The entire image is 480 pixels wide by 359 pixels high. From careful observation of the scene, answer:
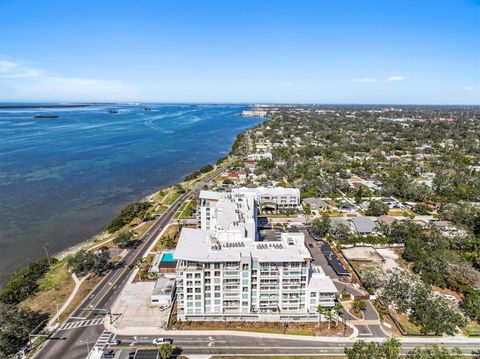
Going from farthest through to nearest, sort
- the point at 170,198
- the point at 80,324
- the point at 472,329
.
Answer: the point at 170,198, the point at 80,324, the point at 472,329

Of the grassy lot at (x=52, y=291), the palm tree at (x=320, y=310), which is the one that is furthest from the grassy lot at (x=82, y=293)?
the palm tree at (x=320, y=310)

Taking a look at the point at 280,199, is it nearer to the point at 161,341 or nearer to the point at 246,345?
the point at 246,345

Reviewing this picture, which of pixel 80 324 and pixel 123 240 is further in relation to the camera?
pixel 123 240

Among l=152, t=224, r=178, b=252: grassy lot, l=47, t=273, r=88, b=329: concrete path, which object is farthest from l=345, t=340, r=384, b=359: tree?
l=152, t=224, r=178, b=252: grassy lot

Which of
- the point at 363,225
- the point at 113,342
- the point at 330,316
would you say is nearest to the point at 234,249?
the point at 330,316

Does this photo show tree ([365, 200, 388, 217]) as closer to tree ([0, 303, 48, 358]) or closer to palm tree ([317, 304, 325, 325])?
palm tree ([317, 304, 325, 325])

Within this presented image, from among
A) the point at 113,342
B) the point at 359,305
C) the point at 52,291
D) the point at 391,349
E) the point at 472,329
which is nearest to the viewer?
the point at 391,349

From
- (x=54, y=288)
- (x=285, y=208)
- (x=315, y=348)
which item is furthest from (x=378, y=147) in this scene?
(x=54, y=288)
